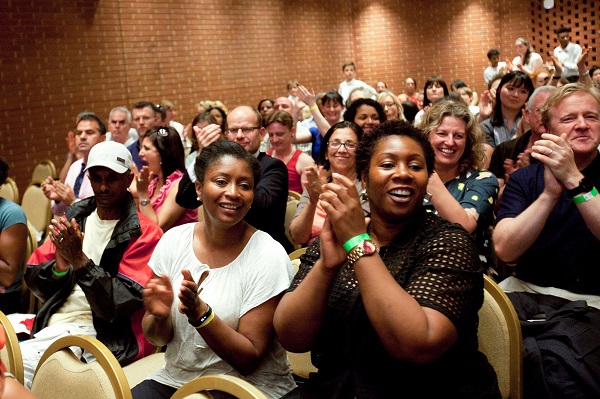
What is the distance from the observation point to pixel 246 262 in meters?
2.35

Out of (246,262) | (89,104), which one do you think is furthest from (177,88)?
(246,262)

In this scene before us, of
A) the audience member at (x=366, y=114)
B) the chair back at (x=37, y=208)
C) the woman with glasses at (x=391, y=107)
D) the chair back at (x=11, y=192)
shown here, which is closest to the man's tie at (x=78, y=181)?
the chair back at (x=37, y=208)

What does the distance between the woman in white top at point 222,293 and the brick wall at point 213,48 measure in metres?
6.46

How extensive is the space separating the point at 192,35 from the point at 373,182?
9201 millimetres

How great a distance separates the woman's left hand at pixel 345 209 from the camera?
1723 mm

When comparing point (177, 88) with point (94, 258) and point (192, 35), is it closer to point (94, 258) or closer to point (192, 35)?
point (192, 35)

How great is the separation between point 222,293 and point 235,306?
0.23 ft

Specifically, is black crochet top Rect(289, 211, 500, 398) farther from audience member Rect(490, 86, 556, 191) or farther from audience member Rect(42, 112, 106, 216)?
audience member Rect(42, 112, 106, 216)

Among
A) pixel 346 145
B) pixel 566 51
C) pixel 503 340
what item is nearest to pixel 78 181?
pixel 346 145

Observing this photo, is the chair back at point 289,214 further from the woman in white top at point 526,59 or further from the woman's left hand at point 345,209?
the woman in white top at point 526,59

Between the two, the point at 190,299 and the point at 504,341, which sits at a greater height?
the point at 190,299

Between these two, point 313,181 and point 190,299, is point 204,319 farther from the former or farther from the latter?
point 313,181

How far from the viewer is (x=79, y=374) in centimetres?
198

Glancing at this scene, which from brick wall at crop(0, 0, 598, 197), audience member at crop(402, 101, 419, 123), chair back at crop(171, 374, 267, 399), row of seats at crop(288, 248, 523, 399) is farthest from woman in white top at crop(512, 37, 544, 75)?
chair back at crop(171, 374, 267, 399)
